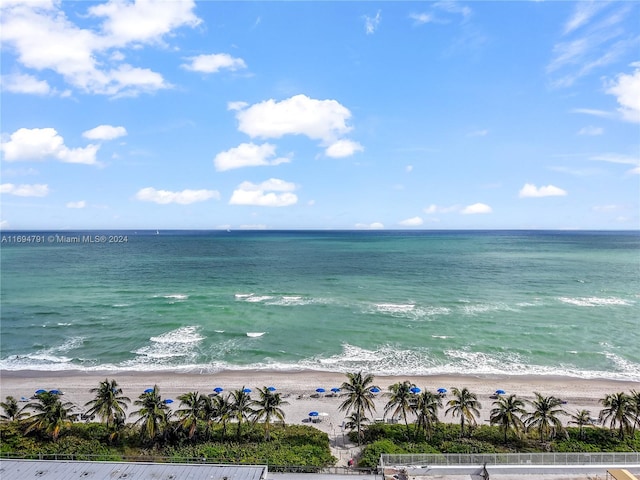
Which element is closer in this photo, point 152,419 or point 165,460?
point 165,460

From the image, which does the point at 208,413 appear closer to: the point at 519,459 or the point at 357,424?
the point at 357,424

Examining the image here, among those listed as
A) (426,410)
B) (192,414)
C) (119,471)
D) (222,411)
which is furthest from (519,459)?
(119,471)

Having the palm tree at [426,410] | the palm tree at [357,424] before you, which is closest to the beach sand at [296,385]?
the palm tree at [357,424]

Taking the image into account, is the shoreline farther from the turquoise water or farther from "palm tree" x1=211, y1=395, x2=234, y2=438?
"palm tree" x1=211, y1=395, x2=234, y2=438

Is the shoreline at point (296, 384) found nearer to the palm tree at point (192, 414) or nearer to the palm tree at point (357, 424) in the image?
the palm tree at point (357, 424)

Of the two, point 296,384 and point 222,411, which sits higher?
point 222,411

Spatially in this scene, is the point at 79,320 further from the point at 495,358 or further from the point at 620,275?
the point at 620,275
